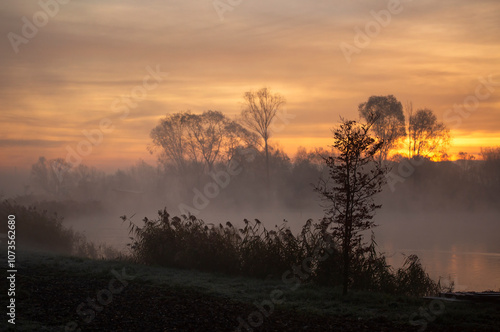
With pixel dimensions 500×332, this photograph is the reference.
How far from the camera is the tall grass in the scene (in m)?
12.1

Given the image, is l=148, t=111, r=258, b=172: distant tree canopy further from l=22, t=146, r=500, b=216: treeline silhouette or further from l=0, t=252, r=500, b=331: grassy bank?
l=0, t=252, r=500, b=331: grassy bank

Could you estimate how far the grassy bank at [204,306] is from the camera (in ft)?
26.7

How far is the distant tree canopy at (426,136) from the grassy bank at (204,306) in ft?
125

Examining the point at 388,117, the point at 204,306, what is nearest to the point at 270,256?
the point at 204,306

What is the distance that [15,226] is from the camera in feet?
72.9

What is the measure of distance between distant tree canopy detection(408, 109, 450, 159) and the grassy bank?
38.2m

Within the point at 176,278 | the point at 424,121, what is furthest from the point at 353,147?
the point at 424,121

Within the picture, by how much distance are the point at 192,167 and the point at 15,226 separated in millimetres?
33654

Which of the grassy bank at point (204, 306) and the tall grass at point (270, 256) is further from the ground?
the tall grass at point (270, 256)

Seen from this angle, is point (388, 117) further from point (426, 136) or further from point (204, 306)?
point (204, 306)

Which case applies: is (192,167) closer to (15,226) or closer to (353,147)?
(15,226)

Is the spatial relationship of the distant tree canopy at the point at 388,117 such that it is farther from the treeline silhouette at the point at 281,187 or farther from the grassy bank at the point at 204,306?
the grassy bank at the point at 204,306

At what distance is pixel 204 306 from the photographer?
9.40 metres

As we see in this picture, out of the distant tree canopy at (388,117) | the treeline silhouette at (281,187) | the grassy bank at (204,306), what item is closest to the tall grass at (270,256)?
the grassy bank at (204,306)
